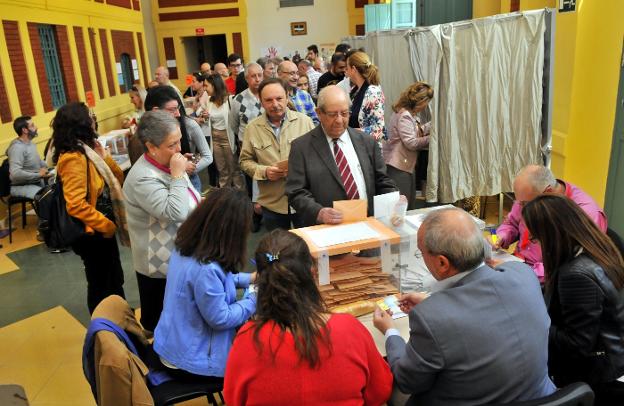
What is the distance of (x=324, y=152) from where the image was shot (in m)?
2.68

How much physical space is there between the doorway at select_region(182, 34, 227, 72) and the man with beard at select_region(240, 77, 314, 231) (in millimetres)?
14314

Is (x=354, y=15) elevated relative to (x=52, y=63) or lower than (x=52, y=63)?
elevated

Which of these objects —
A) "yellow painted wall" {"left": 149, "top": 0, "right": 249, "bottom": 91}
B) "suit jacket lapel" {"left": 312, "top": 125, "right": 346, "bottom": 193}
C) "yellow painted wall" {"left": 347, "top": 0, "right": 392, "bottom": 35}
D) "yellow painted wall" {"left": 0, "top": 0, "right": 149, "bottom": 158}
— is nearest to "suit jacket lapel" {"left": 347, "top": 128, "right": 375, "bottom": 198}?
"suit jacket lapel" {"left": 312, "top": 125, "right": 346, "bottom": 193}

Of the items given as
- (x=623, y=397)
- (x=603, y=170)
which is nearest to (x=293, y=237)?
(x=623, y=397)

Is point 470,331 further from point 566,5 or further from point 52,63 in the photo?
point 52,63

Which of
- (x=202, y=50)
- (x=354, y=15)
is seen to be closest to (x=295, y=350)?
(x=354, y=15)

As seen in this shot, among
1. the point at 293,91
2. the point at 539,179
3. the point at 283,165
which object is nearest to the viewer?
the point at 539,179

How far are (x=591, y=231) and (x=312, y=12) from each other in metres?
15.5

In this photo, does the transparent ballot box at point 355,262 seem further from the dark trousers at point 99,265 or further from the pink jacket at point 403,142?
the pink jacket at point 403,142

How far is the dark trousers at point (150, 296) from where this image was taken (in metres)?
2.76

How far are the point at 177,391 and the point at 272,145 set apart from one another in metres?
1.85

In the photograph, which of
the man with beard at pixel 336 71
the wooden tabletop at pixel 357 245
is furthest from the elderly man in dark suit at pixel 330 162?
the man with beard at pixel 336 71

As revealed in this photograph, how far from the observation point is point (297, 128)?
3463 millimetres

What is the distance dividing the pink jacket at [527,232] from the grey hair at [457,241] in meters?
1.14
